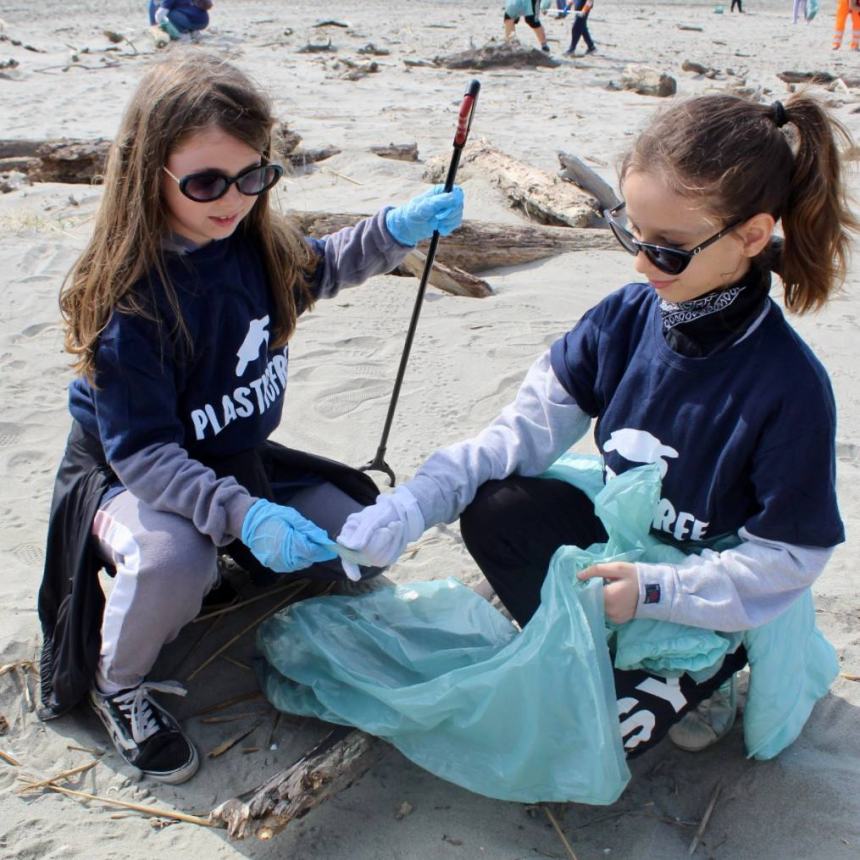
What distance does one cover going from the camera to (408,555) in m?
2.62

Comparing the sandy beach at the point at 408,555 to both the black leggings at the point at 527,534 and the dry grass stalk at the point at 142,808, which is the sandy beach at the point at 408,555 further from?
the black leggings at the point at 527,534

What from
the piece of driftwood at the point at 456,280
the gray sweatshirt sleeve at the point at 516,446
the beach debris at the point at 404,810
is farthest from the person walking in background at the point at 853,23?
the beach debris at the point at 404,810

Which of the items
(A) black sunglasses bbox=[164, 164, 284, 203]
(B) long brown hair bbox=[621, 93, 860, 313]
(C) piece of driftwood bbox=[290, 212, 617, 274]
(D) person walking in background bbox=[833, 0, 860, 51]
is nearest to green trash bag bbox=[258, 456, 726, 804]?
(B) long brown hair bbox=[621, 93, 860, 313]

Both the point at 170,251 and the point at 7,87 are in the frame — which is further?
the point at 7,87

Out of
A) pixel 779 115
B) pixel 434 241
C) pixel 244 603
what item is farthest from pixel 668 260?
pixel 244 603

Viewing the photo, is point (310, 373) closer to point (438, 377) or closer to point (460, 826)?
point (438, 377)

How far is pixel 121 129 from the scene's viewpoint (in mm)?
1979

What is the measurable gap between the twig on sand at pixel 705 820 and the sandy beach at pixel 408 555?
11mm

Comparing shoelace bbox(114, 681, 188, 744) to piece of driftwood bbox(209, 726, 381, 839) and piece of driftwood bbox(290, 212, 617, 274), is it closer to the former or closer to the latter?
piece of driftwood bbox(209, 726, 381, 839)

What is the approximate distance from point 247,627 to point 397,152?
4.51 m

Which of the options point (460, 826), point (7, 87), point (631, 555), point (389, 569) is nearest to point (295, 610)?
point (389, 569)

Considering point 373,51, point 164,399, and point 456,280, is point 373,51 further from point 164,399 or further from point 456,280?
point 164,399

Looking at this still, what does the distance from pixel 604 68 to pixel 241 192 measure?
10.7 metres

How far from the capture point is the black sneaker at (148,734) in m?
1.98
